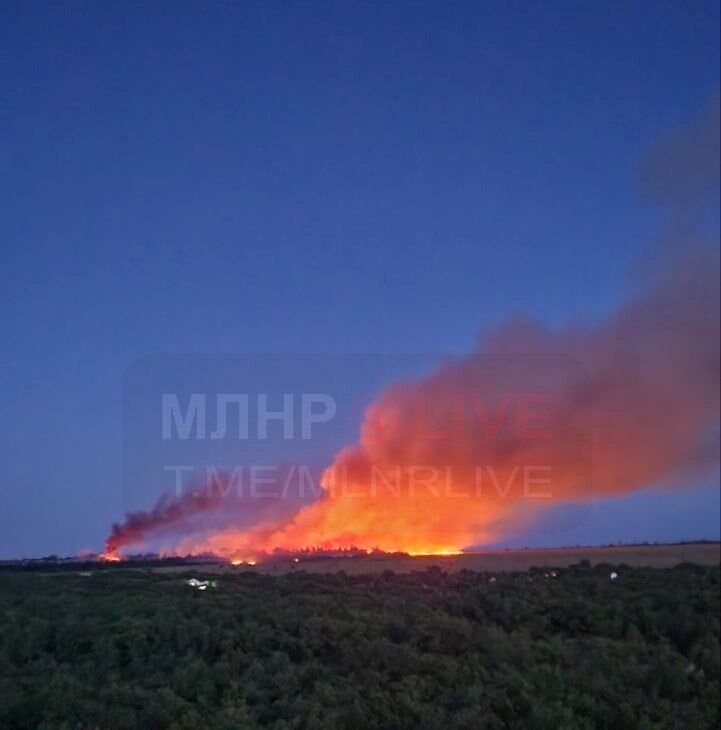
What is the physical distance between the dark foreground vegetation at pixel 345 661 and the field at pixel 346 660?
0.14ft

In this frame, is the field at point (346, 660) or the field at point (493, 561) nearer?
the field at point (346, 660)

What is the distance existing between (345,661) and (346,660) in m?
0.03

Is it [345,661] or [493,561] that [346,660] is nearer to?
[345,661]

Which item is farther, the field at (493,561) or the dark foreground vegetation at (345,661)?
the field at (493,561)

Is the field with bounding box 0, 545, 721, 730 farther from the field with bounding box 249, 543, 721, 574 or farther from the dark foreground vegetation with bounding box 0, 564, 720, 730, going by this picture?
the field with bounding box 249, 543, 721, 574

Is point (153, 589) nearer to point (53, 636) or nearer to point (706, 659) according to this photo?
point (53, 636)

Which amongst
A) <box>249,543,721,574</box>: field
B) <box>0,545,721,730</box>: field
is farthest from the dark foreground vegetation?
<box>249,543,721,574</box>: field

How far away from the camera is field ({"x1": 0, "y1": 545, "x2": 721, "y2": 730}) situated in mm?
13484

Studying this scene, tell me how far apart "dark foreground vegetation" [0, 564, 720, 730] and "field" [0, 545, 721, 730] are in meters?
0.04

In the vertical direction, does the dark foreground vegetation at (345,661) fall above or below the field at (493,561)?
above

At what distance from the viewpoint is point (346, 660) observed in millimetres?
17297

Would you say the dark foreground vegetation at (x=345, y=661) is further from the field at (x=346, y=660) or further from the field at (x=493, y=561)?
the field at (x=493, y=561)

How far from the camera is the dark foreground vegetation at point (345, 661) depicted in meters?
13.5

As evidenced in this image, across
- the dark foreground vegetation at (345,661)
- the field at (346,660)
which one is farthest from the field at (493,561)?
the dark foreground vegetation at (345,661)
